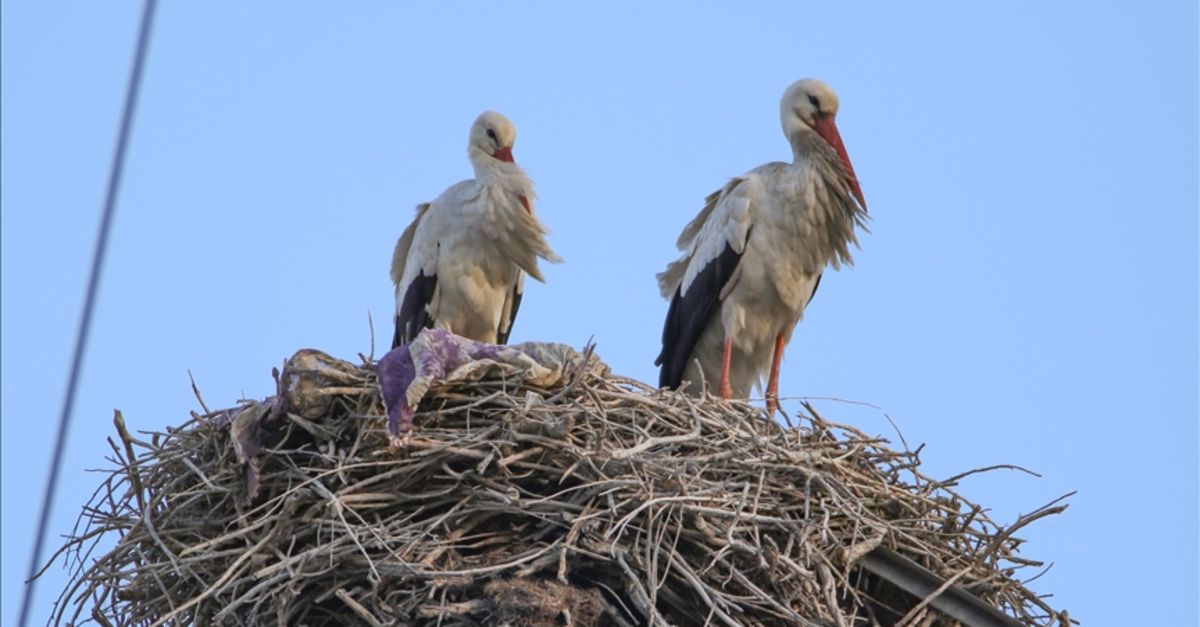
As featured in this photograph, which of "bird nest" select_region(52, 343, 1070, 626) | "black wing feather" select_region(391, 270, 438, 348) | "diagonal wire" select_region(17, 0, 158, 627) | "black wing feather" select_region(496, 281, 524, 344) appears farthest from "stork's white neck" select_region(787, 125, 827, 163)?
"diagonal wire" select_region(17, 0, 158, 627)

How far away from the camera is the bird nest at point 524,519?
5.49 m

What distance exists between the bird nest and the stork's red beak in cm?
196

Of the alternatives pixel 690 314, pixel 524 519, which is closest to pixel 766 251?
pixel 690 314

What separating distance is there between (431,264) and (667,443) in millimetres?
2474

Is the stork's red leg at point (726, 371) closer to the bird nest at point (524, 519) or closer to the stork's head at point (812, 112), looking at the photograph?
the stork's head at point (812, 112)

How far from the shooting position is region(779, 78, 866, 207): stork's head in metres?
8.14

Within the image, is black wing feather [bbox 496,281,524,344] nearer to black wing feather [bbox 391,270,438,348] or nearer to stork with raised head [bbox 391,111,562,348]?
stork with raised head [bbox 391,111,562,348]

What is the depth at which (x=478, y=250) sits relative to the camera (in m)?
8.07

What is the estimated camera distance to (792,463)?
590 centimetres

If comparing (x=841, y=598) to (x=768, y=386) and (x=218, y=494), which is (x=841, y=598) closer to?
(x=218, y=494)

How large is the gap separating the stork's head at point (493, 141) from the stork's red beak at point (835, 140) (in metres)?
→ 1.15

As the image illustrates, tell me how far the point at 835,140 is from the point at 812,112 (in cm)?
16

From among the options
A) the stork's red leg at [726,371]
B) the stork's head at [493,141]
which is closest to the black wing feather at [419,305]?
the stork's head at [493,141]

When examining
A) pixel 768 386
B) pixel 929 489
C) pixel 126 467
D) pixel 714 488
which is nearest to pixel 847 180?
pixel 768 386
